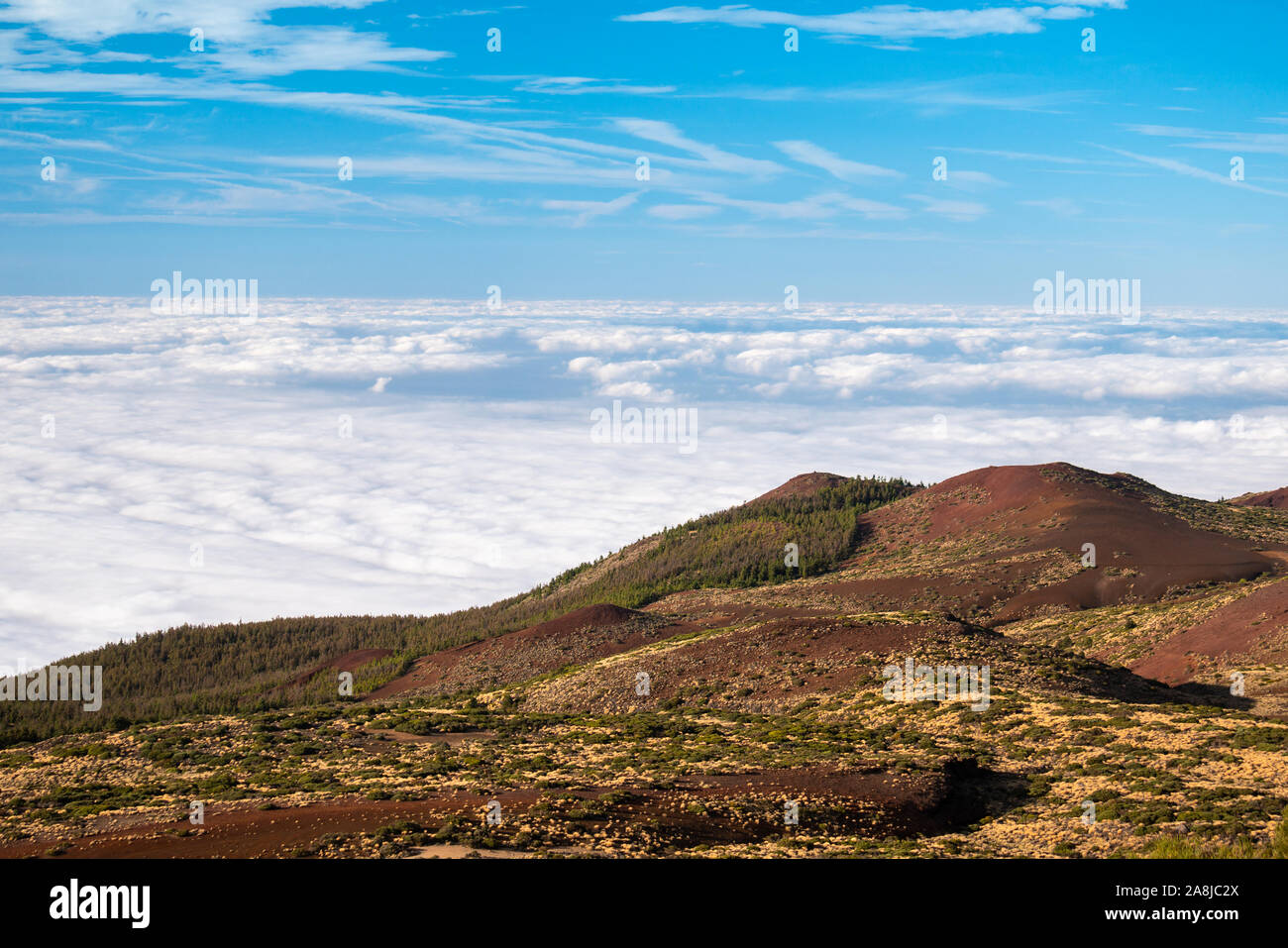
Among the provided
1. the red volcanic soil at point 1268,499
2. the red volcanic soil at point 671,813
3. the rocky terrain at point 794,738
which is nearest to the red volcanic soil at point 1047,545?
the rocky terrain at point 794,738

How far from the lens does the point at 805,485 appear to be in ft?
384

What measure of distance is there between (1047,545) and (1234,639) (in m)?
26.3

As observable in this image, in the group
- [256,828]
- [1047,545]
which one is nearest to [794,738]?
[256,828]

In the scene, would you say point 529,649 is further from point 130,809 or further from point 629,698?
point 130,809

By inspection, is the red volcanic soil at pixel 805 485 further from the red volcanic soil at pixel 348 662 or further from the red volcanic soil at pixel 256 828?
the red volcanic soil at pixel 256 828

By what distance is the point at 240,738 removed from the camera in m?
38.0

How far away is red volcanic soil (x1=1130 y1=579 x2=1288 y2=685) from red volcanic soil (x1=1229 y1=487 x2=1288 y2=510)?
70.7 meters

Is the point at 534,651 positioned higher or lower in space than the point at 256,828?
lower

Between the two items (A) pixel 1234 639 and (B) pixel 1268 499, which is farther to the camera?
(B) pixel 1268 499

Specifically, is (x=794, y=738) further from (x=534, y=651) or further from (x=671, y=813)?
(x=534, y=651)

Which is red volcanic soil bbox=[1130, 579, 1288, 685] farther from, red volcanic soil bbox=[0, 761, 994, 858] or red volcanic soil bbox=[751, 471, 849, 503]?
red volcanic soil bbox=[751, 471, 849, 503]

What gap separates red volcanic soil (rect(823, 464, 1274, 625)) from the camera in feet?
212

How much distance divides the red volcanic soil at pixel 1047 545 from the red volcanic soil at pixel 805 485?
2014 centimetres
